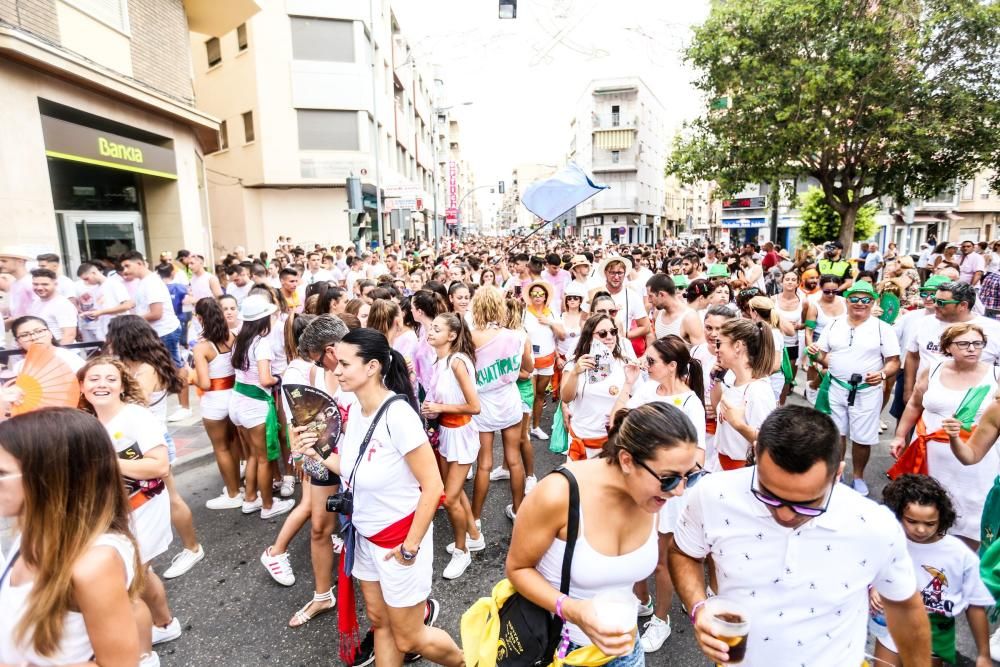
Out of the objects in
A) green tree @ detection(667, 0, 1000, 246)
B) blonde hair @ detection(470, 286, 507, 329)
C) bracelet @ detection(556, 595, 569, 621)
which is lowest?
bracelet @ detection(556, 595, 569, 621)

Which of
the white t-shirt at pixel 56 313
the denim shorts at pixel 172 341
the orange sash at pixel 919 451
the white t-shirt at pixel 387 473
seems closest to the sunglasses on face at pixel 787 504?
the white t-shirt at pixel 387 473

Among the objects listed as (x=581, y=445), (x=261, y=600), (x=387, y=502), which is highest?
(x=387, y=502)

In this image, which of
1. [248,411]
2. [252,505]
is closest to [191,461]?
[252,505]

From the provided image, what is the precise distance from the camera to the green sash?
4578 mm

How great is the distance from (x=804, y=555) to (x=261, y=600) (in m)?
3.37

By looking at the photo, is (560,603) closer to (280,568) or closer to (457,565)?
(457,565)

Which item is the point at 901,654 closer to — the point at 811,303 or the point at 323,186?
the point at 811,303

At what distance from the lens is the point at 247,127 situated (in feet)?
77.7

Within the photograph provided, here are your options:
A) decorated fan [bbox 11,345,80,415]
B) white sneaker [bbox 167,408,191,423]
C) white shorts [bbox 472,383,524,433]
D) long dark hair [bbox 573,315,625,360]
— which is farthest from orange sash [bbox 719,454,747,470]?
white sneaker [bbox 167,408,191,423]

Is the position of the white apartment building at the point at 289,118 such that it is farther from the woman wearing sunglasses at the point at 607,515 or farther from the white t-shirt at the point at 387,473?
the woman wearing sunglasses at the point at 607,515

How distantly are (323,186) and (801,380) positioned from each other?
69.1 ft

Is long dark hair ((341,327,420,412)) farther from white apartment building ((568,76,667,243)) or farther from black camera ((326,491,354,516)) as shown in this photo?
white apartment building ((568,76,667,243))

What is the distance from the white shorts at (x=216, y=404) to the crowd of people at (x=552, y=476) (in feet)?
0.10

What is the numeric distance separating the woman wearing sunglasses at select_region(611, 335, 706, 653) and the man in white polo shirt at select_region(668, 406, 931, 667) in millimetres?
1360
